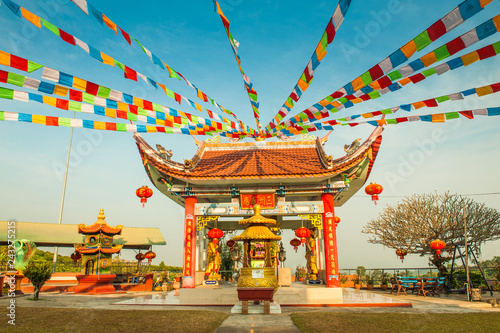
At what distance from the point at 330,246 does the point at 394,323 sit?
6167 millimetres

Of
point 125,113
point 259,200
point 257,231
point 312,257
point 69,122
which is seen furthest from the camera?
point 312,257

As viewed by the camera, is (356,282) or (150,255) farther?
(150,255)

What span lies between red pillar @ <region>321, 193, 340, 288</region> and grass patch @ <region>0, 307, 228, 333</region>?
5.95 meters

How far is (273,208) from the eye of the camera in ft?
44.2

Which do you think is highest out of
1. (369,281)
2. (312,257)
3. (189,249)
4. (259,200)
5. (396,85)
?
(396,85)

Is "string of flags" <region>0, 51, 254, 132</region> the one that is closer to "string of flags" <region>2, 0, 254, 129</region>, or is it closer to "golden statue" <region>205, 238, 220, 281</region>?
"string of flags" <region>2, 0, 254, 129</region>

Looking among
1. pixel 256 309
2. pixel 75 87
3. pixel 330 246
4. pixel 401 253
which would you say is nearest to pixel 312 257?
pixel 330 246

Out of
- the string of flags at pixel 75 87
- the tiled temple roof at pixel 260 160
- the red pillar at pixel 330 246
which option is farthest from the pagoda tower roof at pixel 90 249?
the string of flags at pixel 75 87

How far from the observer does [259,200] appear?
1365cm

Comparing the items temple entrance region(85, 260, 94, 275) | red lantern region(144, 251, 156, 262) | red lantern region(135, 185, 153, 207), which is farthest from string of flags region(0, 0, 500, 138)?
red lantern region(144, 251, 156, 262)

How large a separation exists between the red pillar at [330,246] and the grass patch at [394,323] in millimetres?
4772

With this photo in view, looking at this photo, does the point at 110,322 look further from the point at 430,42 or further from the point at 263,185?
the point at 263,185

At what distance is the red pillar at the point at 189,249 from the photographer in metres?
13.2

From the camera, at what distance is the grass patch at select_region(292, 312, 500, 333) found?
6.24 metres
